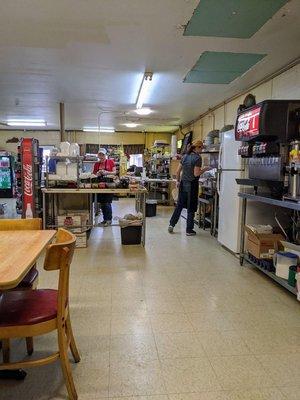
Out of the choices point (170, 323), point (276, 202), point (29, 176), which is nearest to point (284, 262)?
point (276, 202)

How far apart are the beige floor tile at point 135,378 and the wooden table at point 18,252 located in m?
0.91

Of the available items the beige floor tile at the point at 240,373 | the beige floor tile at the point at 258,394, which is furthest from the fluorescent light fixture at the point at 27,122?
the beige floor tile at the point at 258,394

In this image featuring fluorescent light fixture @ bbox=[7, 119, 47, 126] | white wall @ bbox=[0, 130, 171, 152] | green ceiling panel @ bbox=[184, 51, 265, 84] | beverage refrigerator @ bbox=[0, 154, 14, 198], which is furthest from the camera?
white wall @ bbox=[0, 130, 171, 152]

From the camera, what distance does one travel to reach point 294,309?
284 cm

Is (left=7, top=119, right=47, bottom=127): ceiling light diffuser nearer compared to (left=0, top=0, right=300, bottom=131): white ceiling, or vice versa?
(left=0, top=0, right=300, bottom=131): white ceiling

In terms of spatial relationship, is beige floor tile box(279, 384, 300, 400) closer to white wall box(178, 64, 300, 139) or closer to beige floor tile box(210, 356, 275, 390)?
beige floor tile box(210, 356, 275, 390)

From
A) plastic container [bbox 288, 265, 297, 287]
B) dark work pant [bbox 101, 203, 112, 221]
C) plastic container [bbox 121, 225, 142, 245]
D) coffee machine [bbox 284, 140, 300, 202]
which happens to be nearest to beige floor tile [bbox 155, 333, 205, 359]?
plastic container [bbox 288, 265, 297, 287]

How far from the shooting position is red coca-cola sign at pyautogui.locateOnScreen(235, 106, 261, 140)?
3.40 meters

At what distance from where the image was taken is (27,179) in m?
4.70

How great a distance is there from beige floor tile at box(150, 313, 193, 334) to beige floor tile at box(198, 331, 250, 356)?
6.3 inches

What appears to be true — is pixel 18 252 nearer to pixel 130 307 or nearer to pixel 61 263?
pixel 61 263

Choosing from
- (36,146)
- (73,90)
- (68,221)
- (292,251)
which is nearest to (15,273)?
(292,251)

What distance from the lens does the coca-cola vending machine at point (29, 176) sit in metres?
4.66

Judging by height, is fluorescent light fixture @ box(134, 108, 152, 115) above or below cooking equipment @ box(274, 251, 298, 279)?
above
